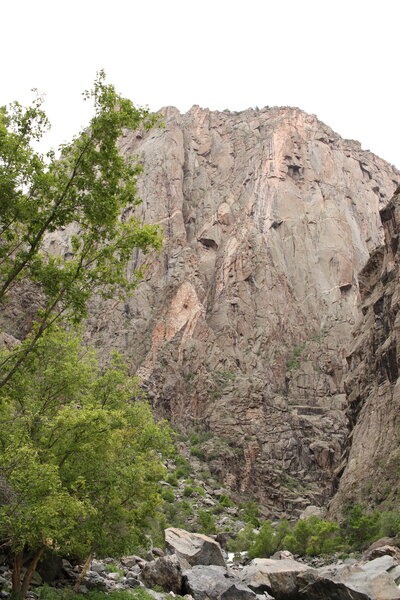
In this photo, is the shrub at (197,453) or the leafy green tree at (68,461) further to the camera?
the shrub at (197,453)

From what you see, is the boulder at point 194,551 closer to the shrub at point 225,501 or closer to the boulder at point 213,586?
the boulder at point 213,586

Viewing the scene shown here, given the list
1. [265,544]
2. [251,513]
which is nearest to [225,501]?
[251,513]

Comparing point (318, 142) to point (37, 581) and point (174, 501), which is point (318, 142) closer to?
point (174, 501)

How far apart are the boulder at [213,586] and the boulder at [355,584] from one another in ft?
8.43

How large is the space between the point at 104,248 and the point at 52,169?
2141 millimetres

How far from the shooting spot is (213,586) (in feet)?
74.0

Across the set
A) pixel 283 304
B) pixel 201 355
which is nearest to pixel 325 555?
pixel 201 355

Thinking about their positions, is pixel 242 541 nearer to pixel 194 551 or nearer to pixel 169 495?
pixel 169 495

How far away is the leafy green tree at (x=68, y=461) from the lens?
41.6 feet

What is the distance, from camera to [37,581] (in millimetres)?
18844

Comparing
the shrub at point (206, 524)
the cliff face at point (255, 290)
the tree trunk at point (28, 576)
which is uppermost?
the cliff face at point (255, 290)

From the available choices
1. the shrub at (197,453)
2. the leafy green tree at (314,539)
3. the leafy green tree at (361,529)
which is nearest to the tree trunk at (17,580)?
the leafy green tree at (361,529)

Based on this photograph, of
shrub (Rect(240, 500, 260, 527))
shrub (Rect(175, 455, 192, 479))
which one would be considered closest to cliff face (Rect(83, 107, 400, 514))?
shrub (Rect(175, 455, 192, 479))

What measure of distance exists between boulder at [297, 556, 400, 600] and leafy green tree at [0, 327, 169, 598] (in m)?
7.86
